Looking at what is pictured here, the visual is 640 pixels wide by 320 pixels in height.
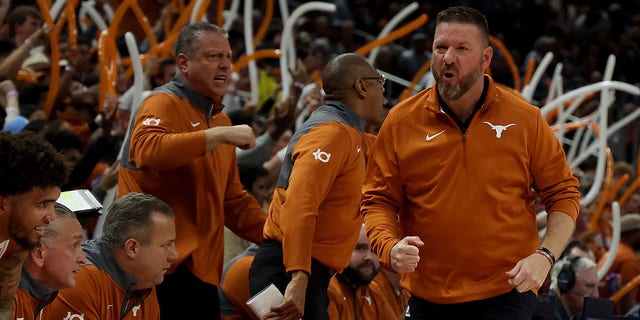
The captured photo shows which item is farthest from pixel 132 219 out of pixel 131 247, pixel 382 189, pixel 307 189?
pixel 382 189

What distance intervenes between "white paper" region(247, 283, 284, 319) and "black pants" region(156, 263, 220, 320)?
367mm

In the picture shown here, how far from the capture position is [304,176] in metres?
Answer: 4.52

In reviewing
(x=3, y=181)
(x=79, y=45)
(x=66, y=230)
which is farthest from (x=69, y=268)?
(x=79, y=45)

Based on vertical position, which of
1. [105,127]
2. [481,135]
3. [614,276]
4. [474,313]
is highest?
[481,135]

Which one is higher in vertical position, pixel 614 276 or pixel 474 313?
pixel 474 313

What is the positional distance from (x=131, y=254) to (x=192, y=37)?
3.53 feet

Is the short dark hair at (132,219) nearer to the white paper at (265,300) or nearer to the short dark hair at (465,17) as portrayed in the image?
the white paper at (265,300)

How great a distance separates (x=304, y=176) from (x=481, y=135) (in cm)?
80

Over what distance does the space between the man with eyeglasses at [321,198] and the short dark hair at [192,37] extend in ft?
1.80

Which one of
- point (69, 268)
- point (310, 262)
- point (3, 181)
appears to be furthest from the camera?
point (310, 262)

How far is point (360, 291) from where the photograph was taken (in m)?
5.89

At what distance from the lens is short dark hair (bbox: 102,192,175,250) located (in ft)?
14.2

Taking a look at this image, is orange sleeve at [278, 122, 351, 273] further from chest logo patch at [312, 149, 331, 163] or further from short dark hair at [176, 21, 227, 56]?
short dark hair at [176, 21, 227, 56]

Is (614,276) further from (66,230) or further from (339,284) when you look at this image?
(66,230)
